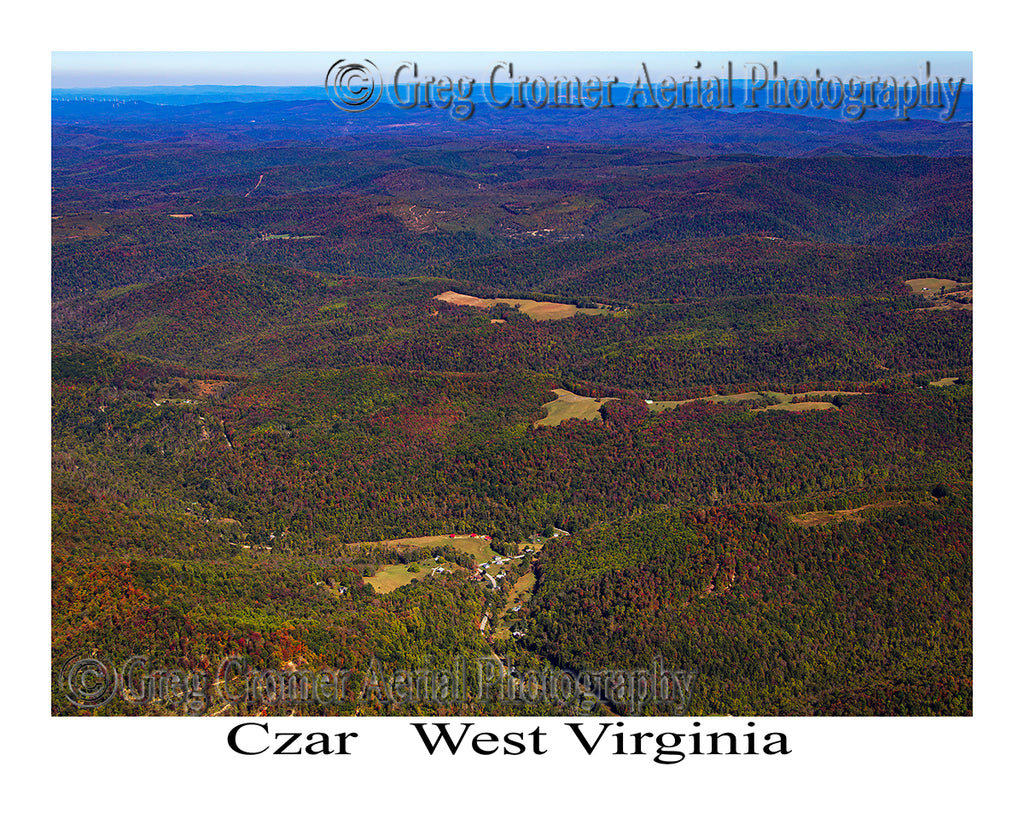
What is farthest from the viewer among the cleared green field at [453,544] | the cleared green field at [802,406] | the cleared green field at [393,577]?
the cleared green field at [802,406]

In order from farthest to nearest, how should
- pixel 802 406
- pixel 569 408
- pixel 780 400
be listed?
pixel 780 400 < pixel 569 408 < pixel 802 406

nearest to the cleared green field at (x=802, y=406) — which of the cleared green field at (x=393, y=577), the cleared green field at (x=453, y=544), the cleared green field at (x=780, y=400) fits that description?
the cleared green field at (x=780, y=400)

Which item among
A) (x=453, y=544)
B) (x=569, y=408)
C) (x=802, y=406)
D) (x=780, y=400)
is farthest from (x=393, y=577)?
(x=780, y=400)

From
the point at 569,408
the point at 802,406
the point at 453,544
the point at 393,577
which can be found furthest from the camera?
the point at 569,408

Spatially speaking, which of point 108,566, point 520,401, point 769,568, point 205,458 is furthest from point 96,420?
point 769,568

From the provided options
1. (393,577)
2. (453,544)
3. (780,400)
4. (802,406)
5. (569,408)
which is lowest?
→ (453,544)

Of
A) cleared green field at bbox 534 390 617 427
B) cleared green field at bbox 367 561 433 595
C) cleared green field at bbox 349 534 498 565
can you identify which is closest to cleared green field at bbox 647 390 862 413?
cleared green field at bbox 534 390 617 427

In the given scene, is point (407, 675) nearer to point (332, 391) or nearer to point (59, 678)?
point (59, 678)

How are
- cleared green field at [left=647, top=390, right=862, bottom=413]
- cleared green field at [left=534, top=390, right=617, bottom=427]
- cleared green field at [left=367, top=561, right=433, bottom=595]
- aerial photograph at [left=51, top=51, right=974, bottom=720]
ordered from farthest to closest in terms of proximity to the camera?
cleared green field at [left=647, top=390, right=862, bottom=413], cleared green field at [left=534, top=390, right=617, bottom=427], cleared green field at [left=367, top=561, right=433, bottom=595], aerial photograph at [left=51, top=51, right=974, bottom=720]

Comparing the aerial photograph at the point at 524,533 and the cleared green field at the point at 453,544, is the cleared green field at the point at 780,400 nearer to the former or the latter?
the aerial photograph at the point at 524,533

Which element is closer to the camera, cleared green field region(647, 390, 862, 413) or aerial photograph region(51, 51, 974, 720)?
aerial photograph region(51, 51, 974, 720)

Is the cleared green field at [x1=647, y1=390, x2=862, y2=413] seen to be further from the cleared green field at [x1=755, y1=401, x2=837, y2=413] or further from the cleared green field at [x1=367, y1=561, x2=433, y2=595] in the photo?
the cleared green field at [x1=367, y1=561, x2=433, y2=595]

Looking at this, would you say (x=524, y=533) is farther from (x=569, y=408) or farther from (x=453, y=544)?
(x=569, y=408)
